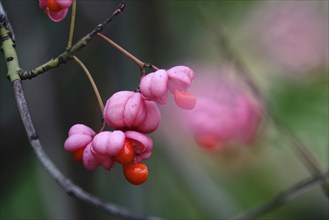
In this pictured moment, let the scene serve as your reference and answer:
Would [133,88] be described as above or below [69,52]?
below

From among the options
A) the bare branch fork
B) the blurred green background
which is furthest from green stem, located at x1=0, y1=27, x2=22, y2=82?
the blurred green background

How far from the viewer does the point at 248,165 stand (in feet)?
8.02

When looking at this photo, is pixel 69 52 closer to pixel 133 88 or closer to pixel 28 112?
pixel 28 112

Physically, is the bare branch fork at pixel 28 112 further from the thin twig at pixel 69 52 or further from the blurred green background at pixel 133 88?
the blurred green background at pixel 133 88

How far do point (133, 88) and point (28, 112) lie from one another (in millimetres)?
1182

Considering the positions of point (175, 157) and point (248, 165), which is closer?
point (175, 157)

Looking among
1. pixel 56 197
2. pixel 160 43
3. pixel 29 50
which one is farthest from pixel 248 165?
pixel 29 50

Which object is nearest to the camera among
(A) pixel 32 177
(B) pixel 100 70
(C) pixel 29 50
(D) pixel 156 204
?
(C) pixel 29 50

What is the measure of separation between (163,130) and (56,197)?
0.47 meters

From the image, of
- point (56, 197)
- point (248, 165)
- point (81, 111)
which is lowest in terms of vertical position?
point (248, 165)

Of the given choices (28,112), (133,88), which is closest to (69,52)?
(28,112)

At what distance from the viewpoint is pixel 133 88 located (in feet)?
6.30

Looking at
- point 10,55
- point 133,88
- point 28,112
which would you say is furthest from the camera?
point 133,88

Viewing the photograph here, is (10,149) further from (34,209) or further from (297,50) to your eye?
(297,50)
